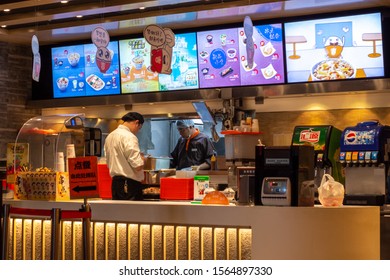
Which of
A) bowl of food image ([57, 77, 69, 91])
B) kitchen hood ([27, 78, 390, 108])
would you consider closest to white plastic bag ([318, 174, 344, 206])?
kitchen hood ([27, 78, 390, 108])

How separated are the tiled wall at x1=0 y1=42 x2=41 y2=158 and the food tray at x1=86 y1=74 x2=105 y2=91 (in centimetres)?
109

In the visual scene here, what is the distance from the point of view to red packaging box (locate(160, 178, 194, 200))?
19.5ft

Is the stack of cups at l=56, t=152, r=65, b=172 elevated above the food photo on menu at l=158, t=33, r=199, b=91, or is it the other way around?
the food photo on menu at l=158, t=33, r=199, b=91

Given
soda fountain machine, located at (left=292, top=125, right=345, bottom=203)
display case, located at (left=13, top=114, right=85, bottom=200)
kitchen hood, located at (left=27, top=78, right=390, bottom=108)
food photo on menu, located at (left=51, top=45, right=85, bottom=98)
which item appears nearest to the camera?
display case, located at (left=13, top=114, right=85, bottom=200)

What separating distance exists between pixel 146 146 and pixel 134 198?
2932 mm

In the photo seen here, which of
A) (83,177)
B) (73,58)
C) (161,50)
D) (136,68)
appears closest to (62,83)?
(73,58)

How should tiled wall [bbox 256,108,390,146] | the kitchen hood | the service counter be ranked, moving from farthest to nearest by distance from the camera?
1. tiled wall [bbox 256,108,390,146]
2. the kitchen hood
3. the service counter

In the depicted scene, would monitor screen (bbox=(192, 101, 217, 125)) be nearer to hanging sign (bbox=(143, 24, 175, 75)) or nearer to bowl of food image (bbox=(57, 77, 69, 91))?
hanging sign (bbox=(143, 24, 175, 75))

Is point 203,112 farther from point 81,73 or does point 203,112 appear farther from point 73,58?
point 73,58

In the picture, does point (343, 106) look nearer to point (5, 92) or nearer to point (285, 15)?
point (285, 15)

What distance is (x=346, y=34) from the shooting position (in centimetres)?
769

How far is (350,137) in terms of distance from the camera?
696 cm

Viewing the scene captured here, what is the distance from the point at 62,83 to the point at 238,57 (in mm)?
2631
